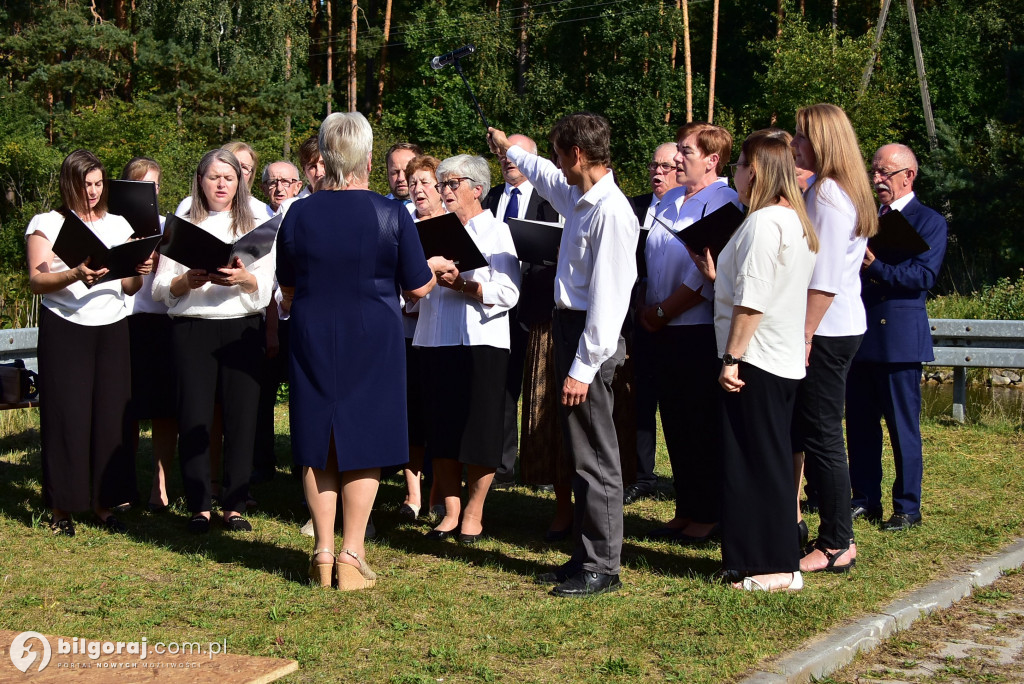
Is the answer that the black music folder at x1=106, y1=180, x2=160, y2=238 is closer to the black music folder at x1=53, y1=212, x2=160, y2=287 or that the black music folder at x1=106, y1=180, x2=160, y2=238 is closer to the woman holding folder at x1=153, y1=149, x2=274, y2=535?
the woman holding folder at x1=153, y1=149, x2=274, y2=535

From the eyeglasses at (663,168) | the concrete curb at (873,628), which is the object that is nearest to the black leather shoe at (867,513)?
the concrete curb at (873,628)

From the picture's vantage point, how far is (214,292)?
20.4 ft

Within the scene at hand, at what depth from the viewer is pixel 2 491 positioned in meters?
7.17

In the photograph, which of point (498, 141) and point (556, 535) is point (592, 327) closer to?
point (498, 141)

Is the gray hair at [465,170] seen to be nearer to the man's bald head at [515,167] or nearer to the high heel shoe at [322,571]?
the man's bald head at [515,167]

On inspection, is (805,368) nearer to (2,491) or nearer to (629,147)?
(2,491)

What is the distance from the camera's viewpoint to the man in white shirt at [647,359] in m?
6.57

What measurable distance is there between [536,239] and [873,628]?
251 centimetres

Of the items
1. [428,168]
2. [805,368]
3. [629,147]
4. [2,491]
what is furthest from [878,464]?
[629,147]

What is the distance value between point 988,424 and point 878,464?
11.6ft

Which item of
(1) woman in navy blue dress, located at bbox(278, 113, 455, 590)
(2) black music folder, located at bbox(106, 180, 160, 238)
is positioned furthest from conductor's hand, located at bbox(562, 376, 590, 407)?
(2) black music folder, located at bbox(106, 180, 160, 238)

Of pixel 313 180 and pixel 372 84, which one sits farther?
pixel 372 84

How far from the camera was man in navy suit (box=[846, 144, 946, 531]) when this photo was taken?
6.28m

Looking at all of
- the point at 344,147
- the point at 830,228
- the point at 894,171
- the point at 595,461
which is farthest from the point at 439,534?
the point at 894,171
